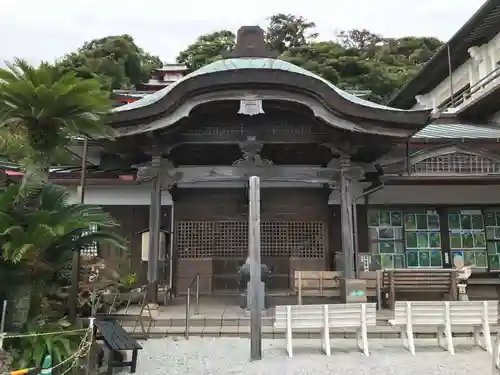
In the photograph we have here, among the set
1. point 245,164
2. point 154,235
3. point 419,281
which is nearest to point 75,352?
point 154,235

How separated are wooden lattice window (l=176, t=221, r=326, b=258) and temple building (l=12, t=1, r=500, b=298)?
3 cm

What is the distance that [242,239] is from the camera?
41.0ft

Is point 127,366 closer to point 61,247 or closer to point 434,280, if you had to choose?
point 61,247

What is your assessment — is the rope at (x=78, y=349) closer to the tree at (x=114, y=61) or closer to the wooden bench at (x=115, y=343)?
the wooden bench at (x=115, y=343)

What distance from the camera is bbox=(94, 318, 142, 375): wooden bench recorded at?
5461 millimetres

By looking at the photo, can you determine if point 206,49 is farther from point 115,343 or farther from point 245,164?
point 115,343

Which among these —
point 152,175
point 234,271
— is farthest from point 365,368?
point 234,271

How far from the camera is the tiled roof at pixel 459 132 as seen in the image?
10.7m

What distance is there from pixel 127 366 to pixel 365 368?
123 inches

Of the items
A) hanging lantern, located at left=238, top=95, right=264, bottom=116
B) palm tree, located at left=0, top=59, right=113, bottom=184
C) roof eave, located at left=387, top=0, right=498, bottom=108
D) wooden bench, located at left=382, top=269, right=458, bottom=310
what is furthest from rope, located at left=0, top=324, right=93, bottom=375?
roof eave, located at left=387, top=0, right=498, bottom=108

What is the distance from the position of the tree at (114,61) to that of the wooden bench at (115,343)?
29.8m

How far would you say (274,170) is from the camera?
31.8ft

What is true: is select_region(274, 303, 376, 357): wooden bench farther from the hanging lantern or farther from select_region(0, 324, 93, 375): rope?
the hanging lantern

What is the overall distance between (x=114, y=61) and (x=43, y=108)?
109 feet
